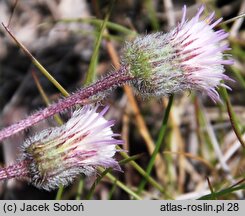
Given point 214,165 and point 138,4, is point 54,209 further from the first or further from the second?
point 138,4

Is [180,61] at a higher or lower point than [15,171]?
higher

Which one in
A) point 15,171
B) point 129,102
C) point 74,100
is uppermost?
point 129,102

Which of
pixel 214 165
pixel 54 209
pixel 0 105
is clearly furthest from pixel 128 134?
pixel 54 209

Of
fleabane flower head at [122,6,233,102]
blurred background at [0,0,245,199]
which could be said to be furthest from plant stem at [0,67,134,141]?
blurred background at [0,0,245,199]

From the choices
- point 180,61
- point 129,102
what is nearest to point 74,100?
point 180,61

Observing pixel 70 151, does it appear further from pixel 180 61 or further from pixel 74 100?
pixel 180 61

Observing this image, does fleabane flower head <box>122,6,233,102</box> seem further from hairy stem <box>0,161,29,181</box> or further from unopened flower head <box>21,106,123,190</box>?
hairy stem <box>0,161,29,181</box>

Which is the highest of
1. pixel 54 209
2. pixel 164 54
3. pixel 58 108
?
pixel 164 54
